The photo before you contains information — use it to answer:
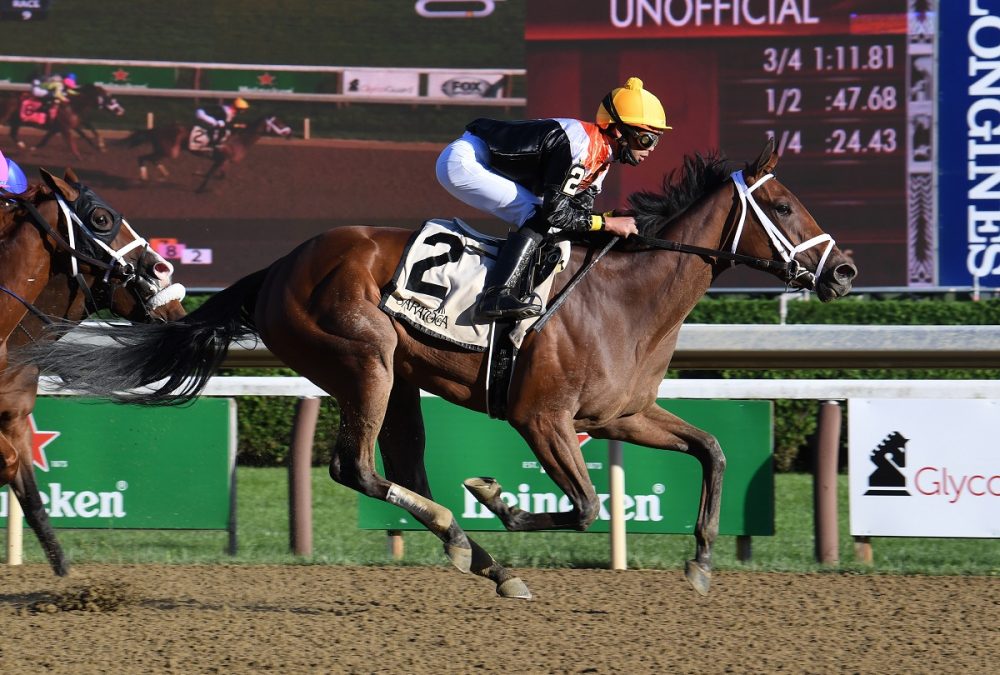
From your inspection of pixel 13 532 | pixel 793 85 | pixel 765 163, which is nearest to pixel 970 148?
pixel 793 85

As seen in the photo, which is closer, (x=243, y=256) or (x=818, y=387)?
(x=818, y=387)

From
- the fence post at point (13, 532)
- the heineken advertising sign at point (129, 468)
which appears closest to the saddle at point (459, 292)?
the heineken advertising sign at point (129, 468)

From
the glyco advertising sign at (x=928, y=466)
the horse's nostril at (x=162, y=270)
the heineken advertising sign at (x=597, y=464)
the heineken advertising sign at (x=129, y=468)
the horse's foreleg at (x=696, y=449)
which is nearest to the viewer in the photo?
the horse's foreleg at (x=696, y=449)

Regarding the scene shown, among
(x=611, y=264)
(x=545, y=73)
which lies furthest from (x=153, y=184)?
(x=611, y=264)

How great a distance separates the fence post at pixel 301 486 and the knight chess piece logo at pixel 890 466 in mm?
2480

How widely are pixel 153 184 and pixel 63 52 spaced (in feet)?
3.95

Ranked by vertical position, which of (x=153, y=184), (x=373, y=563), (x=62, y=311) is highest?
(x=153, y=184)

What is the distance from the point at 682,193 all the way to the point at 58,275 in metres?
2.34

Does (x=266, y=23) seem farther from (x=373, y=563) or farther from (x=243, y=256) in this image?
(x=373, y=563)

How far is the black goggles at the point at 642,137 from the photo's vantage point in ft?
14.6

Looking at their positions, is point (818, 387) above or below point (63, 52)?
below

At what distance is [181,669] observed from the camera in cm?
374

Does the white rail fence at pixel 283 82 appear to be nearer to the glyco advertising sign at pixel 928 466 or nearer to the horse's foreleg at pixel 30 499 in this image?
the glyco advertising sign at pixel 928 466

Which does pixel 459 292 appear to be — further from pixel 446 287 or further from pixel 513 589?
pixel 513 589
